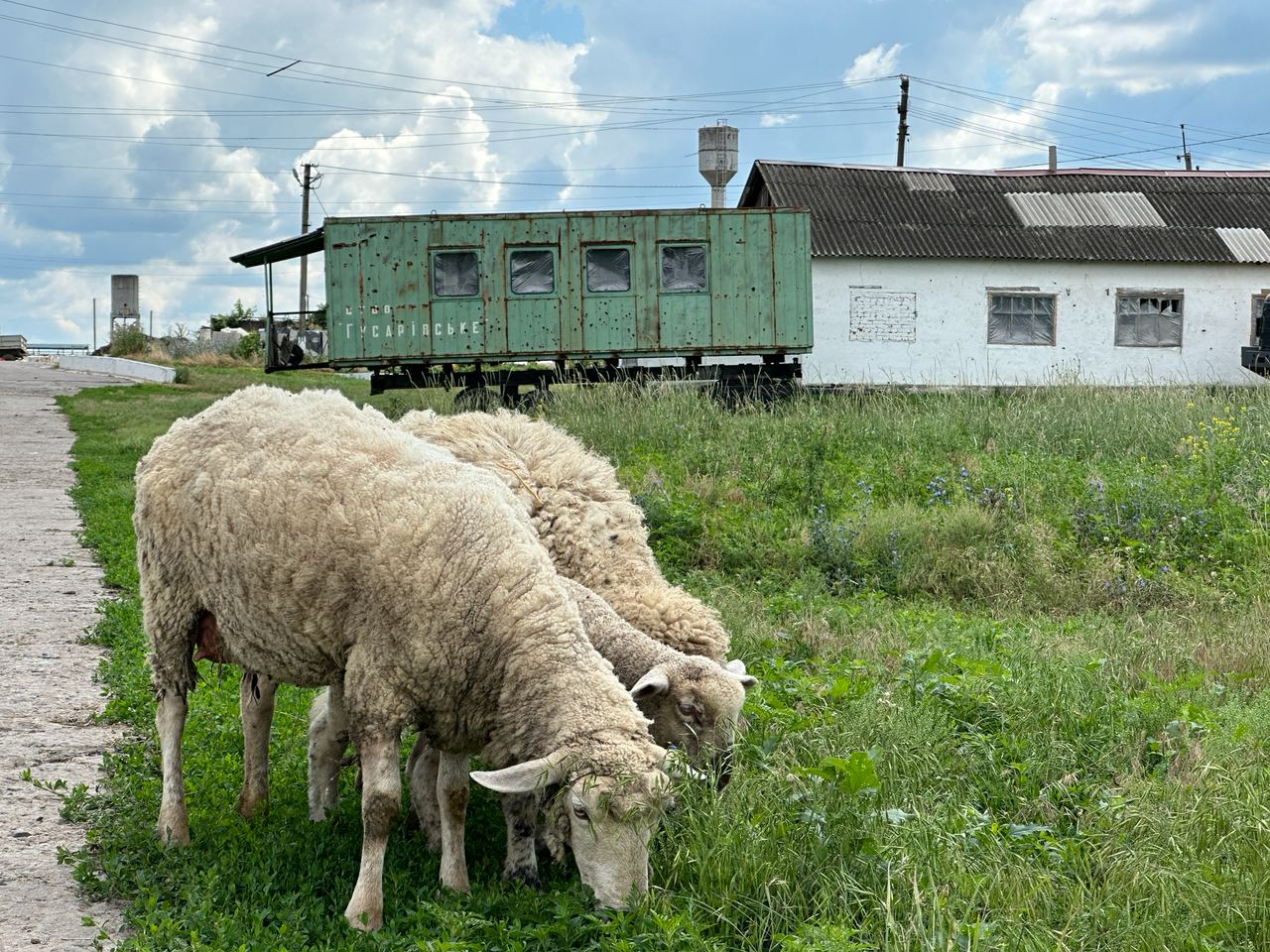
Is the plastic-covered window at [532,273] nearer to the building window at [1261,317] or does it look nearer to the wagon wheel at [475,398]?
the wagon wheel at [475,398]

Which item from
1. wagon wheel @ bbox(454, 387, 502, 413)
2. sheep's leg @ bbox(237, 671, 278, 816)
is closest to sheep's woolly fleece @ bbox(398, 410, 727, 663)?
sheep's leg @ bbox(237, 671, 278, 816)

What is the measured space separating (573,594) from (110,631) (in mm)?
4044

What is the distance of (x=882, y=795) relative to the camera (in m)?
4.66

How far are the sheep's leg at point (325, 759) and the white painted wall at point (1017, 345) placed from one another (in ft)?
59.7

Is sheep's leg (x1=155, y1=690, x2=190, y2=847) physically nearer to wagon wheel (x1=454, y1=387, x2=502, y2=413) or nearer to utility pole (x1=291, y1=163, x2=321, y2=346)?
wagon wheel (x1=454, y1=387, x2=502, y2=413)

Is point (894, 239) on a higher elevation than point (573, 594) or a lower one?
higher

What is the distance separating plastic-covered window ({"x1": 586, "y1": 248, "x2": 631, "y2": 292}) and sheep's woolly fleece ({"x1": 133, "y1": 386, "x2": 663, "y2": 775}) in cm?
1528

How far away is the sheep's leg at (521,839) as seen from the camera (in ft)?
14.6

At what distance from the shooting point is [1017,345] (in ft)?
77.7

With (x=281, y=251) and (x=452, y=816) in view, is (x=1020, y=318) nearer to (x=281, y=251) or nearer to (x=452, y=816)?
(x=281, y=251)

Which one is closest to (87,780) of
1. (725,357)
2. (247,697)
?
(247,697)

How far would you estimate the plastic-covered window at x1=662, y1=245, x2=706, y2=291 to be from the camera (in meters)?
20.0

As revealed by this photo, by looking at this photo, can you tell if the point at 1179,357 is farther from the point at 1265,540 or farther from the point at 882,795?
the point at 882,795

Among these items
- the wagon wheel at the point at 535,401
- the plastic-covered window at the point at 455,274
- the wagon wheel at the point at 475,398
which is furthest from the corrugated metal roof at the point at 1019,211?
the wagon wheel at the point at 535,401
